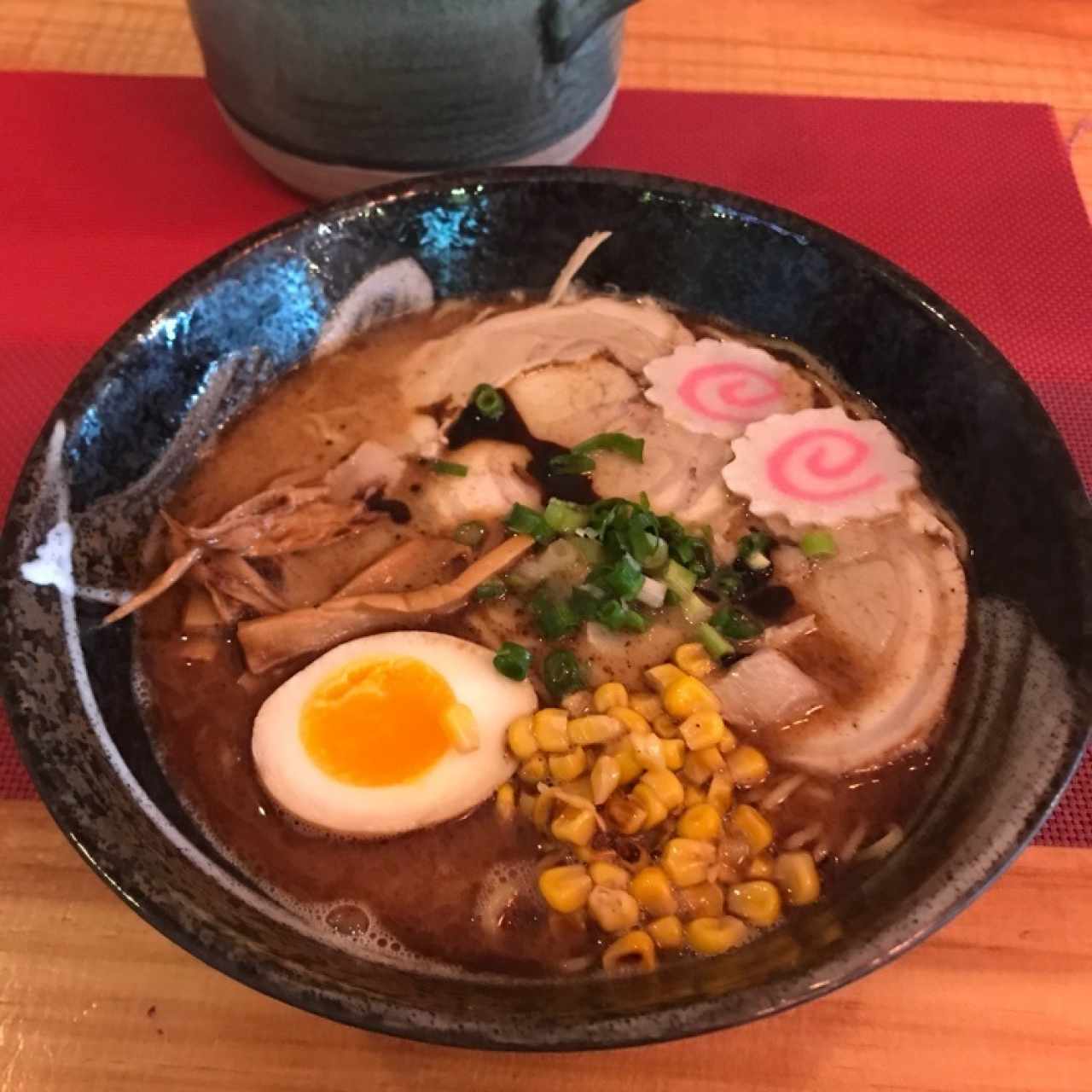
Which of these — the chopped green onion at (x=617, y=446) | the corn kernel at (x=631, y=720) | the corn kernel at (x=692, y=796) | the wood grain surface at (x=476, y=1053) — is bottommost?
the wood grain surface at (x=476, y=1053)

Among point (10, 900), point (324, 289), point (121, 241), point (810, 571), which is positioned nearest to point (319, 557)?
point (324, 289)

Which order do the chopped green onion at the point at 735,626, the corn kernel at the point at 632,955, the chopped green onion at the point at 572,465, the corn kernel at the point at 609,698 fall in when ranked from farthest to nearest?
the chopped green onion at the point at 572,465
the chopped green onion at the point at 735,626
the corn kernel at the point at 609,698
the corn kernel at the point at 632,955

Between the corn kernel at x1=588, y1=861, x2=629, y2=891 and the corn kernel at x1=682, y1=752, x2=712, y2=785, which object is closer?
the corn kernel at x1=588, y1=861, x2=629, y2=891

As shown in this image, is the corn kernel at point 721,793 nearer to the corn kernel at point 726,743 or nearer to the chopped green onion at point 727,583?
the corn kernel at point 726,743

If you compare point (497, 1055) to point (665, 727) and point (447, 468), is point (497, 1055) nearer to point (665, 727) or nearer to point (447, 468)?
point (665, 727)

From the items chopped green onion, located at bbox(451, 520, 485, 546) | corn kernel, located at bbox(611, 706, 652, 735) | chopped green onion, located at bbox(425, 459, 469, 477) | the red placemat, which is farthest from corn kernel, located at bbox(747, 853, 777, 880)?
the red placemat

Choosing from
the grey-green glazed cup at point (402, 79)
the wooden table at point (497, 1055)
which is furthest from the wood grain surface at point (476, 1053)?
the grey-green glazed cup at point (402, 79)

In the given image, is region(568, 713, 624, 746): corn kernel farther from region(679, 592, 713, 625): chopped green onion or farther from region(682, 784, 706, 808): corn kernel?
region(679, 592, 713, 625): chopped green onion

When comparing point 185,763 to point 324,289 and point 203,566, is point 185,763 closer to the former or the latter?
point 203,566
